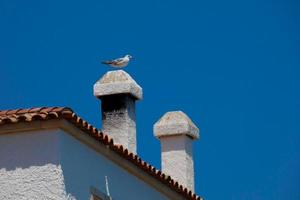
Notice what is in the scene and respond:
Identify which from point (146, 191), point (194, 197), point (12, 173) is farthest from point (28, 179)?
point (194, 197)

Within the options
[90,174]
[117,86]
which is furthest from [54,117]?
[117,86]

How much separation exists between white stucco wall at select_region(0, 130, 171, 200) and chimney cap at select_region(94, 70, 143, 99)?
12.9ft

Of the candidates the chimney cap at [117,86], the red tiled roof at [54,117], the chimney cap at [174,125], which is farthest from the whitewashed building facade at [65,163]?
the chimney cap at [174,125]

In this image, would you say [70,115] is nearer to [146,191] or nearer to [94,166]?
[94,166]

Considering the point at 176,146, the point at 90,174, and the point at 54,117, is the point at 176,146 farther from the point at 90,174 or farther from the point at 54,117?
the point at 54,117

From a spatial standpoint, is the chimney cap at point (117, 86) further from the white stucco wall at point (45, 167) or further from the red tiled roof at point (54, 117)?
the white stucco wall at point (45, 167)

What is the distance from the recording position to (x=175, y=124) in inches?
1008

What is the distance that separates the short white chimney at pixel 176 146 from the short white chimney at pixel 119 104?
45.8 inches

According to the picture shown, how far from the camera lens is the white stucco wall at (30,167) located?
64.0ft

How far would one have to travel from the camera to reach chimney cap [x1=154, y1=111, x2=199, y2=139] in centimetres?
2548

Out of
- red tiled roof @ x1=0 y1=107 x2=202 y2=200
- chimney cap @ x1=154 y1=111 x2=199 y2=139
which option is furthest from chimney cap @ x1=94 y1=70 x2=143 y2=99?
red tiled roof @ x1=0 y1=107 x2=202 y2=200

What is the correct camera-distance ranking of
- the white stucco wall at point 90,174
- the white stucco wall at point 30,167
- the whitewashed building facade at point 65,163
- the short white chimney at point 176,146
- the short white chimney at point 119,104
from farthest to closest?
the short white chimney at point 176,146, the short white chimney at point 119,104, the white stucco wall at point 90,174, the whitewashed building facade at point 65,163, the white stucco wall at point 30,167

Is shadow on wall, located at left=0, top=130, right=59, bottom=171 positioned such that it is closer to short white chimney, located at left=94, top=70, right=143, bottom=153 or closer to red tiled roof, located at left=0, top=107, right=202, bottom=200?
red tiled roof, located at left=0, top=107, right=202, bottom=200

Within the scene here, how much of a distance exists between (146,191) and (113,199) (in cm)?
150
